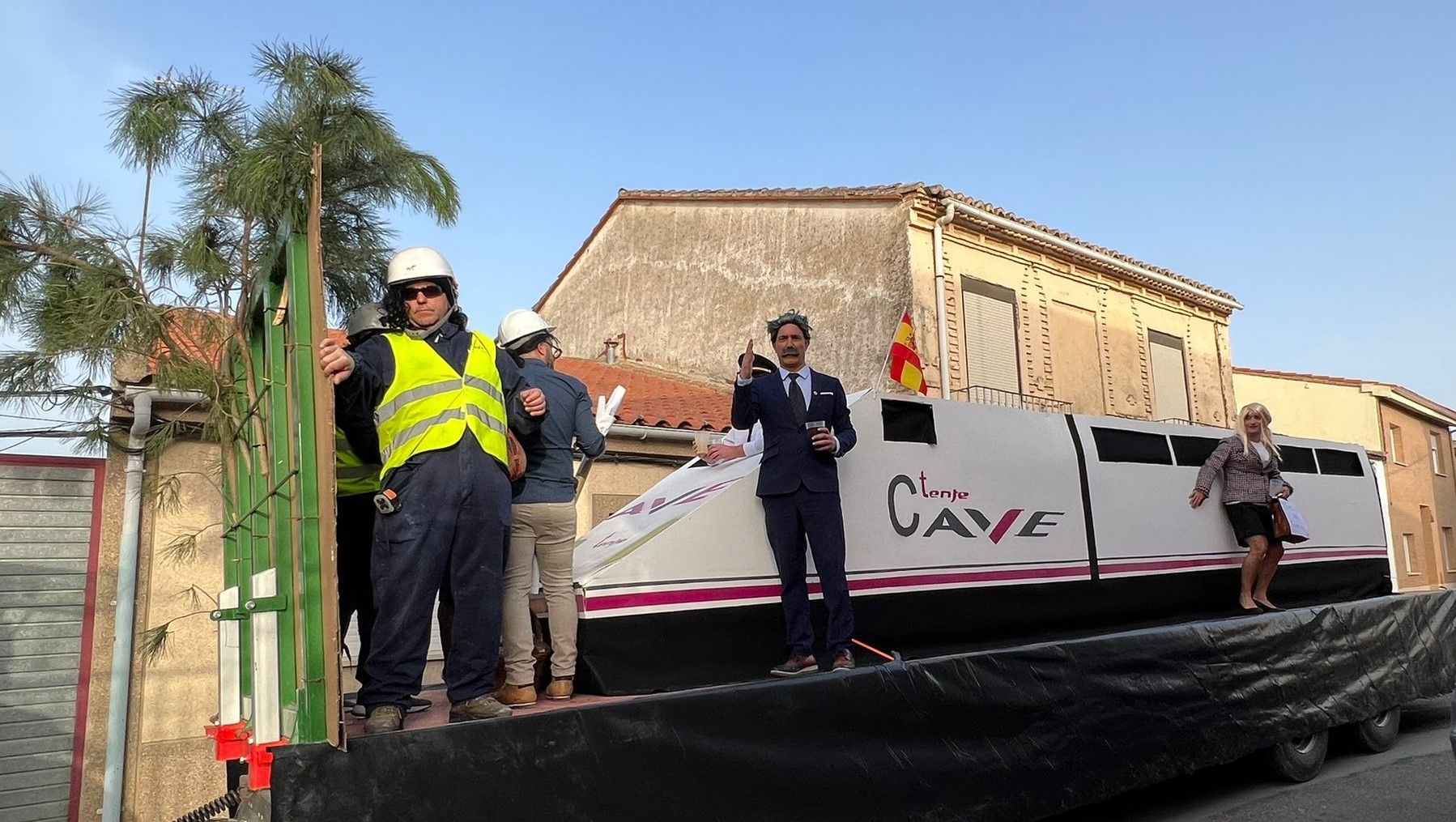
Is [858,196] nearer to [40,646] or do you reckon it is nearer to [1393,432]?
[40,646]

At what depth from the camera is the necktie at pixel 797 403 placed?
5.14 metres

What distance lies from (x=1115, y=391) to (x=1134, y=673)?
13928 millimetres

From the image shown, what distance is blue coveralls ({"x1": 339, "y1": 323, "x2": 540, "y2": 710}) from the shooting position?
134 inches

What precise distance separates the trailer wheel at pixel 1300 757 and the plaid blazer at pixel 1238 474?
1661mm

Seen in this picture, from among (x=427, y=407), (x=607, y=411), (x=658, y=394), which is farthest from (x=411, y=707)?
(x=658, y=394)

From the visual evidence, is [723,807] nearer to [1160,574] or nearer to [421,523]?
[421,523]

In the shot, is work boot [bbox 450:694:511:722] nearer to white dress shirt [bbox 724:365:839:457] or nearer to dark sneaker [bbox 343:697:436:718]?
dark sneaker [bbox 343:697:436:718]

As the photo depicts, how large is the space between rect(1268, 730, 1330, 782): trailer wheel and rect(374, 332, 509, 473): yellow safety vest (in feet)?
19.2

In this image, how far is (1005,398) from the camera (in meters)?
16.6

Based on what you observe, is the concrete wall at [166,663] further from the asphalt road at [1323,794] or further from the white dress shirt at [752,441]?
the asphalt road at [1323,794]

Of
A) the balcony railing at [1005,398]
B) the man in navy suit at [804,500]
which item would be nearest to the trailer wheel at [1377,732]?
the man in navy suit at [804,500]

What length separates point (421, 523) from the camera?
346 cm

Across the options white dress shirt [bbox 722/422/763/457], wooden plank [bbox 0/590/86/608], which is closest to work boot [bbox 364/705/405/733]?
white dress shirt [bbox 722/422/763/457]

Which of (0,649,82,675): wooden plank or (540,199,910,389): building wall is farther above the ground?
(540,199,910,389): building wall
